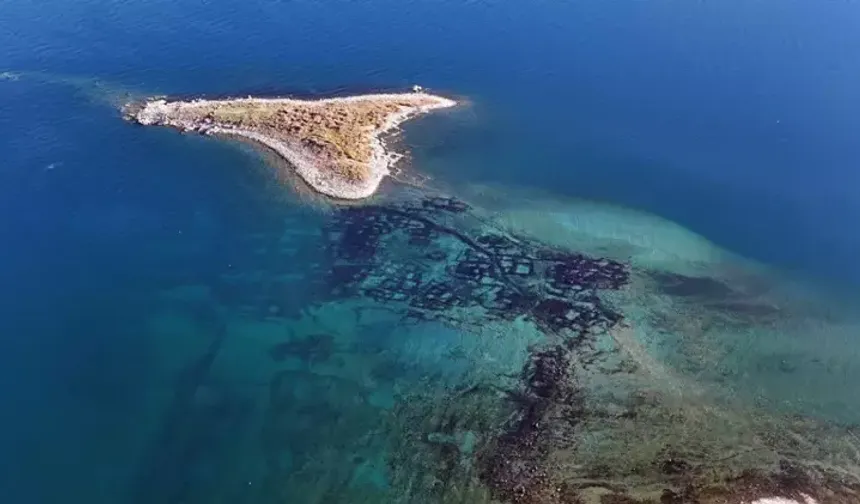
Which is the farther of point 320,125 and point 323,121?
point 323,121

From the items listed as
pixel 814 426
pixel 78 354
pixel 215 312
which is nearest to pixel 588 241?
pixel 814 426

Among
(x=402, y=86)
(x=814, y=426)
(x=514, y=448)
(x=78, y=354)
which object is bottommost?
(x=78, y=354)

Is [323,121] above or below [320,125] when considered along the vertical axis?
above

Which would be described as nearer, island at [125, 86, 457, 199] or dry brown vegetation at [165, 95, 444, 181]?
island at [125, 86, 457, 199]

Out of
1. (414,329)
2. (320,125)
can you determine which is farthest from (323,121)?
(414,329)

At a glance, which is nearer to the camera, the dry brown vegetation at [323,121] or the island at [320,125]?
the island at [320,125]

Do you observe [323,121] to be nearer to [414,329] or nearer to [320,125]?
[320,125]

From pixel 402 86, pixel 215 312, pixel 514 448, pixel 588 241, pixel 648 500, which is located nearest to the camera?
pixel 648 500

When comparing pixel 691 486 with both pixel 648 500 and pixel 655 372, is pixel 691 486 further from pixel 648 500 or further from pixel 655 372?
pixel 655 372
